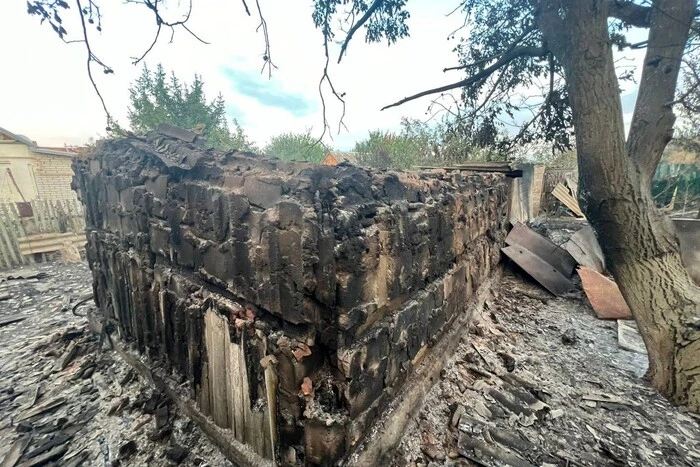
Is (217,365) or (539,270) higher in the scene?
(217,365)

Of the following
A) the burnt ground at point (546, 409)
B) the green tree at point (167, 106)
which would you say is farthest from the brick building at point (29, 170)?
the burnt ground at point (546, 409)

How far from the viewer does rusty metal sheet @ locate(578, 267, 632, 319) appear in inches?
151

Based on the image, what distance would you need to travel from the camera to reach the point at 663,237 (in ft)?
8.37

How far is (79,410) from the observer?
2.60 meters

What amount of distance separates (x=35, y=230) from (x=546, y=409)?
10571 mm

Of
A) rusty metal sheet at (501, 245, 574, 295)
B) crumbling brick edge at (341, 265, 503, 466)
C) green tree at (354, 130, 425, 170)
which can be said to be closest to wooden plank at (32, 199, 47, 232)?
crumbling brick edge at (341, 265, 503, 466)

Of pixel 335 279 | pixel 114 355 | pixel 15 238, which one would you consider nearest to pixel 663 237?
pixel 335 279

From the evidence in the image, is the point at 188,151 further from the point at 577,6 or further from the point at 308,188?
the point at 577,6

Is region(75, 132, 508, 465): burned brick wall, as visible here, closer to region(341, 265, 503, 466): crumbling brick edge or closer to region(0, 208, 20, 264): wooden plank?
region(341, 265, 503, 466): crumbling brick edge

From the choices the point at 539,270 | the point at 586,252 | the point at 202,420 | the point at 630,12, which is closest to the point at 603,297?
the point at 539,270

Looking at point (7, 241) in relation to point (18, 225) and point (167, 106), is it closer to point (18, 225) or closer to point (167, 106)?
point (18, 225)

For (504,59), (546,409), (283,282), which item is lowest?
(546,409)

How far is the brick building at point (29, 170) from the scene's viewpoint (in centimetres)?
1185

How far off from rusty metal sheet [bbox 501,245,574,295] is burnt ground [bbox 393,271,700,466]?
109cm
